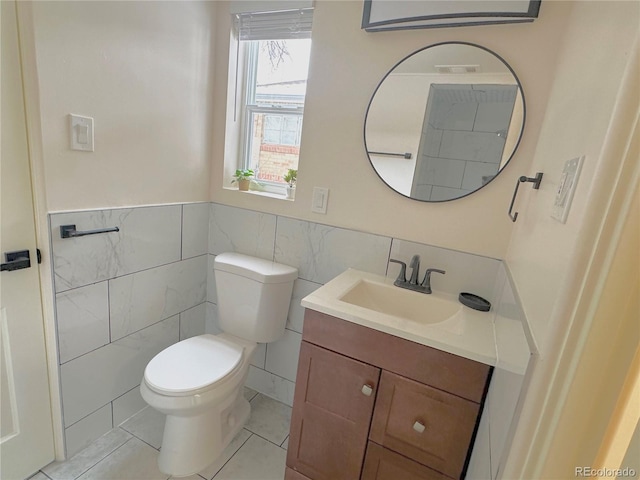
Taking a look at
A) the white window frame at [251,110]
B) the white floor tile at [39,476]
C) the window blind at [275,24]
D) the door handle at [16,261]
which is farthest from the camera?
the white window frame at [251,110]

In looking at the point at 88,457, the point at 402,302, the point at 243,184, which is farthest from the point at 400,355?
the point at 88,457

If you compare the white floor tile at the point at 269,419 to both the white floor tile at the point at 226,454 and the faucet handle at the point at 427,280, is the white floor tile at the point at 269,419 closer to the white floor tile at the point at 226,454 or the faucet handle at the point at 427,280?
the white floor tile at the point at 226,454

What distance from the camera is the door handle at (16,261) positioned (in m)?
1.07

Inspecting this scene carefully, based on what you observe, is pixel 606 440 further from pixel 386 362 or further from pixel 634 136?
pixel 386 362

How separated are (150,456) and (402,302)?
1329mm

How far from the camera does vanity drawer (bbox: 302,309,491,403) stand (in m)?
0.97

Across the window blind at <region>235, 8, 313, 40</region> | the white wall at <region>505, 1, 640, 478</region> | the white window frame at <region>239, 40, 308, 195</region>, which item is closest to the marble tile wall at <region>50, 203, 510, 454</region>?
the white window frame at <region>239, 40, 308, 195</region>

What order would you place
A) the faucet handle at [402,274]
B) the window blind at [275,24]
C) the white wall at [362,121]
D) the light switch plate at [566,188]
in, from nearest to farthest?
1. the light switch plate at [566,188]
2. the white wall at [362,121]
3. the faucet handle at [402,274]
4. the window blind at [275,24]

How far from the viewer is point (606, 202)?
16.1 inches

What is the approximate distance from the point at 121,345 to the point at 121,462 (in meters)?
0.49

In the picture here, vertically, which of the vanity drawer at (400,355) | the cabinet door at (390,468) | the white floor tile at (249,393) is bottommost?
the white floor tile at (249,393)

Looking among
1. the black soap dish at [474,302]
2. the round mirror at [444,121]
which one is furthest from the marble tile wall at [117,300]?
the black soap dish at [474,302]

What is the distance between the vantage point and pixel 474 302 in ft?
4.15

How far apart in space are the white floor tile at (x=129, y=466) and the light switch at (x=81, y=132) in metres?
1.32
